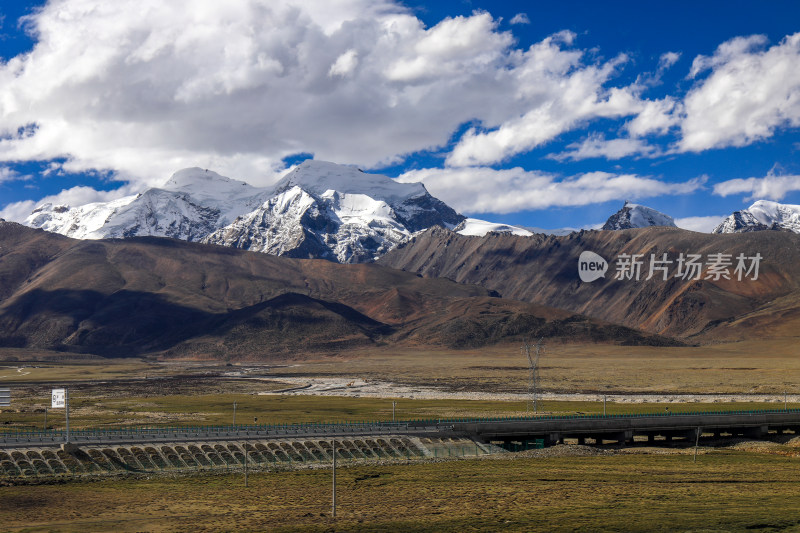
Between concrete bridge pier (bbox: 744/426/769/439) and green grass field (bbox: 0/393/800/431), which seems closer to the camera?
concrete bridge pier (bbox: 744/426/769/439)

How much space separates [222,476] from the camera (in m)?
76.6

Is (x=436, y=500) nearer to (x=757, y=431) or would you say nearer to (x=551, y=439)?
(x=551, y=439)

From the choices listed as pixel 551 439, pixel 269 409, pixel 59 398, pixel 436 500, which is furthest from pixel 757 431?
pixel 59 398

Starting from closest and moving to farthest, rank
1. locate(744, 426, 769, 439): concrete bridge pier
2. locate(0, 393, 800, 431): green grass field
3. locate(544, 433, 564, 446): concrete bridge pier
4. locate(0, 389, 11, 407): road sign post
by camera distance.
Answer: locate(0, 389, 11, 407): road sign post → locate(544, 433, 564, 446): concrete bridge pier → locate(744, 426, 769, 439): concrete bridge pier → locate(0, 393, 800, 431): green grass field

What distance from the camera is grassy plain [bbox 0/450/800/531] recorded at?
56719mm

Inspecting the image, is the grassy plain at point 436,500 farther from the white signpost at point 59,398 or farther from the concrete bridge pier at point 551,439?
the concrete bridge pier at point 551,439

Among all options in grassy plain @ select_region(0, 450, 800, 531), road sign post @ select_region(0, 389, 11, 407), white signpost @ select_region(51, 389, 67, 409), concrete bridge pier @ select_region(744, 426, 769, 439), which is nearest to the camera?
grassy plain @ select_region(0, 450, 800, 531)

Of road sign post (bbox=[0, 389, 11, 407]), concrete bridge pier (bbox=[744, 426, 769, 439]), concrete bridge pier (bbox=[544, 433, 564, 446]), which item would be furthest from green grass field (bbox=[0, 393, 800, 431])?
road sign post (bbox=[0, 389, 11, 407])

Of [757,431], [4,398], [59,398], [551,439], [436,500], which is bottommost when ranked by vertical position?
[757,431]

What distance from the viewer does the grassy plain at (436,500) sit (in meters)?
56.7

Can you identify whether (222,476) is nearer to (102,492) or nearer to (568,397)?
(102,492)

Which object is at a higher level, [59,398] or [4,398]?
[4,398]

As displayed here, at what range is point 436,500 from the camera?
66.4m

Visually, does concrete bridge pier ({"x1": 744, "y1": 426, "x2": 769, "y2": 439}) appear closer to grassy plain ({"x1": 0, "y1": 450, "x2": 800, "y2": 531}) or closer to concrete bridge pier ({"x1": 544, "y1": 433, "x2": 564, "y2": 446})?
grassy plain ({"x1": 0, "y1": 450, "x2": 800, "y2": 531})
